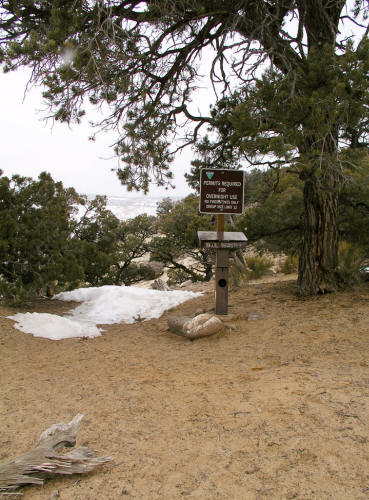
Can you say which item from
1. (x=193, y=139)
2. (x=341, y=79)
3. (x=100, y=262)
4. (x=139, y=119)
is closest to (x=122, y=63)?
(x=139, y=119)

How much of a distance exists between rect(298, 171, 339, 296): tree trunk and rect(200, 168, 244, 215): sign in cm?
130

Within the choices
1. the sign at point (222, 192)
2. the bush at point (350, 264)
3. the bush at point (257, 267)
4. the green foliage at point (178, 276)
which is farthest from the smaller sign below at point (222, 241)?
the green foliage at point (178, 276)

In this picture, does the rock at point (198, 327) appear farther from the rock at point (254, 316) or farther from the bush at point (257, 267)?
the bush at point (257, 267)

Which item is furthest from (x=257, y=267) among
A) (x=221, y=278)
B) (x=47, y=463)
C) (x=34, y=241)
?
(x=47, y=463)

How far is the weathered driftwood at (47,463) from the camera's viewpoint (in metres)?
2.22

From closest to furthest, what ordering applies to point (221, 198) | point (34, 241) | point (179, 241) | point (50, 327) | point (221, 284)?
point (50, 327) → point (221, 198) → point (221, 284) → point (34, 241) → point (179, 241)

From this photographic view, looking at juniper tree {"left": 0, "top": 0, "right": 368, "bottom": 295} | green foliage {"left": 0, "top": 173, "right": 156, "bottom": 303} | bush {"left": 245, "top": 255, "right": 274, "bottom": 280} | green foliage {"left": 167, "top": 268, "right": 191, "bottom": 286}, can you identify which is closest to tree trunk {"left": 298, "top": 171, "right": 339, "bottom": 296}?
juniper tree {"left": 0, "top": 0, "right": 368, "bottom": 295}

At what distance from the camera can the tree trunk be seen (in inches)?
279

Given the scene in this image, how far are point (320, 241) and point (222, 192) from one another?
6.54 ft

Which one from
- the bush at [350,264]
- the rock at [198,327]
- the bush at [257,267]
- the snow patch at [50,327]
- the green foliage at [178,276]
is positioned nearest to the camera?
the rock at [198,327]

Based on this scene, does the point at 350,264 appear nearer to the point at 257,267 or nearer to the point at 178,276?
the point at 257,267

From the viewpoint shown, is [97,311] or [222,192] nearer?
[222,192]

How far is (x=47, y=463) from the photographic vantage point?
2336 millimetres

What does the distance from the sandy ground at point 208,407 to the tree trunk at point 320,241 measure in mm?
1210
